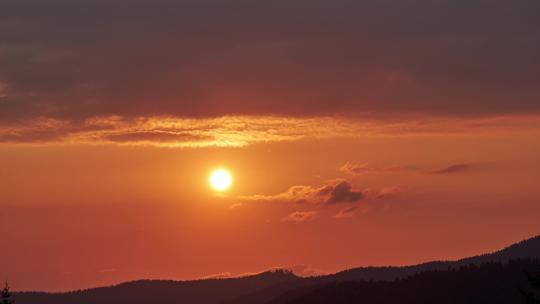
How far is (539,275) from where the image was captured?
91.0 metres

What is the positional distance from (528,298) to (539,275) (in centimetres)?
555

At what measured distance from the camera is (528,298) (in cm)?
9600

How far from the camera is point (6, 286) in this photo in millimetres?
114250

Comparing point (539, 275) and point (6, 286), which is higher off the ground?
point (6, 286)

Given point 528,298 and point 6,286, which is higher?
point 6,286

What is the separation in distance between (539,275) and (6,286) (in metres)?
51.9

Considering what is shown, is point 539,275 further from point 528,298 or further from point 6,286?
point 6,286

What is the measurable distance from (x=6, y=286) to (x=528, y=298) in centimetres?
4998

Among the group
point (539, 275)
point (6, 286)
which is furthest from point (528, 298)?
point (6, 286)

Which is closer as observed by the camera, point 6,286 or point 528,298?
point 528,298

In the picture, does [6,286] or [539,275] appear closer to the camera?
[539,275]
